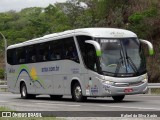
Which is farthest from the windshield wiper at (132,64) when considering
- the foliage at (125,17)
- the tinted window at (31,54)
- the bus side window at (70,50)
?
the foliage at (125,17)

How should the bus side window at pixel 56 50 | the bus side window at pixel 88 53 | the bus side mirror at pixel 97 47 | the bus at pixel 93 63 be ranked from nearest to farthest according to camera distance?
the bus side mirror at pixel 97 47 → the bus at pixel 93 63 → the bus side window at pixel 88 53 → the bus side window at pixel 56 50

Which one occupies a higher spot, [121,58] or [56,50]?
[56,50]

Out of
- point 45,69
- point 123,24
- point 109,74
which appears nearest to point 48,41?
point 45,69

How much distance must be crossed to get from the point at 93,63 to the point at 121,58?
128cm

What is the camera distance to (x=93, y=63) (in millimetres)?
20219

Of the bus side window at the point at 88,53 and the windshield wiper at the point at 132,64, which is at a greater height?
the bus side window at the point at 88,53

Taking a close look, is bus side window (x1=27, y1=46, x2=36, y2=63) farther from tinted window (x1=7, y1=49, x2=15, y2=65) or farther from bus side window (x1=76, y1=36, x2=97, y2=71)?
bus side window (x1=76, y1=36, x2=97, y2=71)

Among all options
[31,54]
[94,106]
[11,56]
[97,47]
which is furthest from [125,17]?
[94,106]

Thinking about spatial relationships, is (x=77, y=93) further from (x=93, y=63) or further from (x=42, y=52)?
(x=42, y=52)

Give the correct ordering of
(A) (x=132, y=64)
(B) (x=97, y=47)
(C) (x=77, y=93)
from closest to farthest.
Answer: (B) (x=97, y=47) < (A) (x=132, y=64) < (C) (x=77, y=93)

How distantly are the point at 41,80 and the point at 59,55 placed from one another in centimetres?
313

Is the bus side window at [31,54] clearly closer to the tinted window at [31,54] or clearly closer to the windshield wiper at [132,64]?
the tinted window at [31,54]

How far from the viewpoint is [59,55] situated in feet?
76.3

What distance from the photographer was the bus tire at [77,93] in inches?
846
